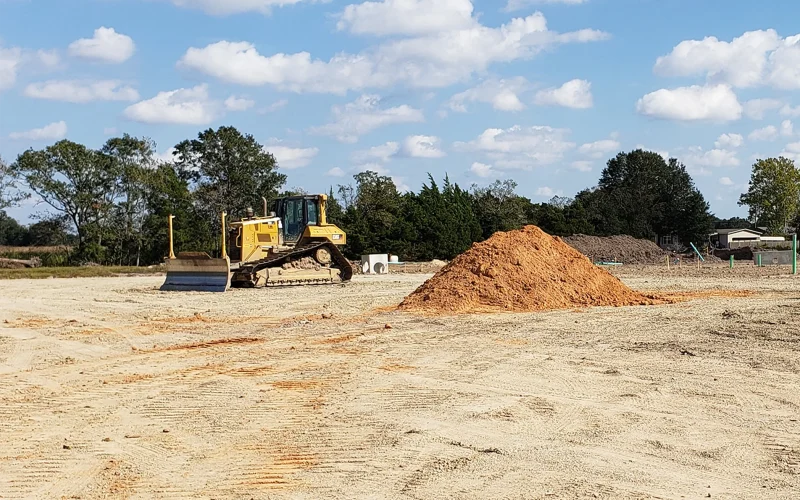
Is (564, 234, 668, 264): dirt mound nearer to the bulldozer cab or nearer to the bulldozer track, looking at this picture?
the bulldozer track

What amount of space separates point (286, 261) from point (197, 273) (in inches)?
111

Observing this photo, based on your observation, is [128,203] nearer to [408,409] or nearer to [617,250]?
[617,250]

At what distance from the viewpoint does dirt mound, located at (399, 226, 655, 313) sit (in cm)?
1720

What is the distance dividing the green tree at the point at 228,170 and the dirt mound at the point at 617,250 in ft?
69.0

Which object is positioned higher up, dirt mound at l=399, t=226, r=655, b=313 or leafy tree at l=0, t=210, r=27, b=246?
leafy tree at l=0, t=210, r=27, b=246

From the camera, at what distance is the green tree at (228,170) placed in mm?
53344

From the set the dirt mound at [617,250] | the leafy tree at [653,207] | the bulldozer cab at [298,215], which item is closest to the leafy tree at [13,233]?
the leafy tree at [653,207]

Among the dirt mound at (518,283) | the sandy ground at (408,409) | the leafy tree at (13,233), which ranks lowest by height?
the sandy ground at (408,409)

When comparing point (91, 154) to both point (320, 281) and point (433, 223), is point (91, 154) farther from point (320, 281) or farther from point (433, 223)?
point (320, 281)

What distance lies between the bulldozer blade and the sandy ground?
26.2 feet

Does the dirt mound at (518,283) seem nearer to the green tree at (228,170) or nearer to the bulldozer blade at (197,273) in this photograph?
the bulldozer blade at (197,273)

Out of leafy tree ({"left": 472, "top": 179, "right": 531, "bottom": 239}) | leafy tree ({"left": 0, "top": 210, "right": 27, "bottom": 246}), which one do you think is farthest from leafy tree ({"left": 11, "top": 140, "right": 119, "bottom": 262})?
leafy tree ({"left": 0, "top": 210, "right": 27, "bottom": 246})

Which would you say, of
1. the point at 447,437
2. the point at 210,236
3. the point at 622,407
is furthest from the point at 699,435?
the point at 210,236

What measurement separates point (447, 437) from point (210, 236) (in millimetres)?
47985
